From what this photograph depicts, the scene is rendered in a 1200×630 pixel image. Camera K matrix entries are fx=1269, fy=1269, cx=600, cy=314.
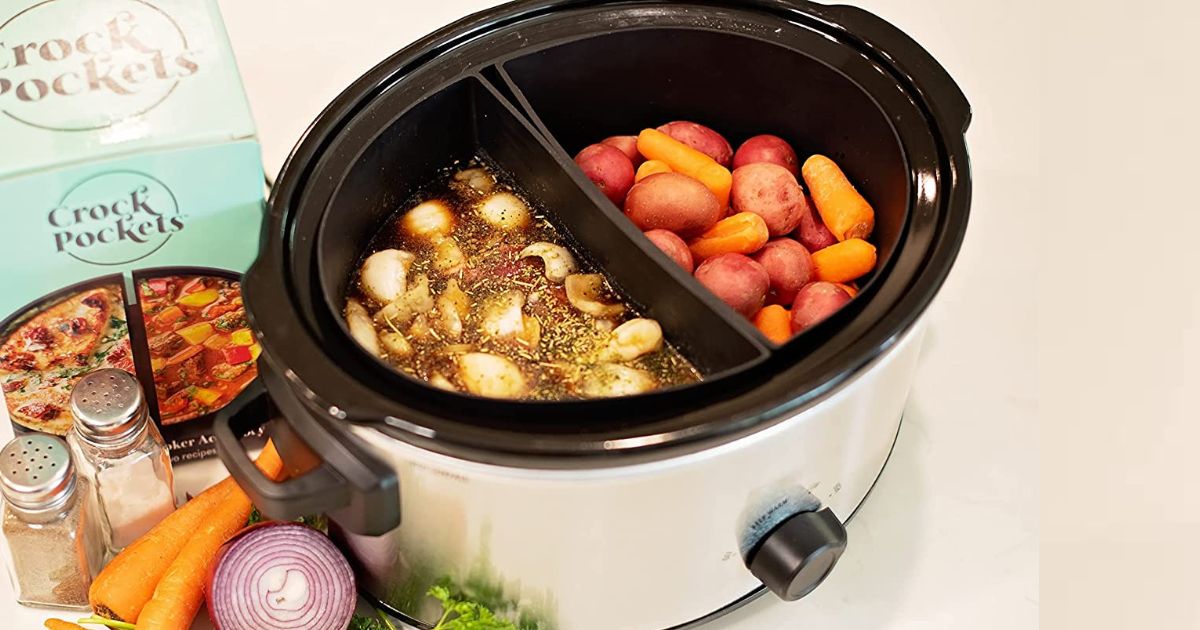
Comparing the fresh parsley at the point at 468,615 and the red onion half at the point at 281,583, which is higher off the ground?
the red onion half at the point at 281,583

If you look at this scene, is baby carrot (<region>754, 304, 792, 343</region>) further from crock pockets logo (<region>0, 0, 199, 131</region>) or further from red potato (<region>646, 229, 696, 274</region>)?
crock pockets logo (<region>0, 0, 199, 131</region>)

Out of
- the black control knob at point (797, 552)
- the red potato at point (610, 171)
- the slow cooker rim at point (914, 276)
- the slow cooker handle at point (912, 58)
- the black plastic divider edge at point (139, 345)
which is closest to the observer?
the slow cooker rim at point (914, 276)

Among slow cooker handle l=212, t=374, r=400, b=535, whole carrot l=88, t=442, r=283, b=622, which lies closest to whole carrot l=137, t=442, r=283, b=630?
whole carrot l=88, t=442, r=283, b=622

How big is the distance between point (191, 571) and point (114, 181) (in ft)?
1.58

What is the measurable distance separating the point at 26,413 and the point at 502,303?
0.60m

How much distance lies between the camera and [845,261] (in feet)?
5.32

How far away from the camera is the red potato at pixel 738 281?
60.4 inches

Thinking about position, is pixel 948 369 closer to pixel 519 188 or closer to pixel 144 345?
pixel 519 188

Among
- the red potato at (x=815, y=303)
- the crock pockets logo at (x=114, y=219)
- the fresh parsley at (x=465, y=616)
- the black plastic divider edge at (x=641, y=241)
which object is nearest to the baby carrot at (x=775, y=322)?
the red potato at (x=815, y=303)

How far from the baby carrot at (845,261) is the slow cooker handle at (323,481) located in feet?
2.10

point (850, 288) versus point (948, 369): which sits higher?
point (850, 288)

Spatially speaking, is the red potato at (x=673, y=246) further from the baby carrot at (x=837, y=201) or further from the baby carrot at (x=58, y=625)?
the baby carrot at (x=58, y=625)

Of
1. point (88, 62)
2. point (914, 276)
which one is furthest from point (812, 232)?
point (88, 62)

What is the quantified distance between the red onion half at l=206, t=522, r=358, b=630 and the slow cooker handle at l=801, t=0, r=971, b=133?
915 millimetres
